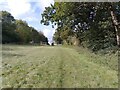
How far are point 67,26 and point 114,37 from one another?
25.2 feet

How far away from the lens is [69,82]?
9164mm

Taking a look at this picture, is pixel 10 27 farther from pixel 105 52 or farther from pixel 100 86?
pixel 100 86

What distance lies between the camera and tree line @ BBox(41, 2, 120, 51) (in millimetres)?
26375

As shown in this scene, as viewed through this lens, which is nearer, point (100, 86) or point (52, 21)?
point (100, 86)

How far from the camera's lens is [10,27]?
84812mm

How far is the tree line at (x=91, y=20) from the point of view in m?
26.4

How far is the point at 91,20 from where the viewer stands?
32.2 m

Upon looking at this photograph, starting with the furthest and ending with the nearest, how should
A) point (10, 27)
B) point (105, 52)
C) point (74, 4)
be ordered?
point (10, 27) → point (74, 4) → point (105, 52)

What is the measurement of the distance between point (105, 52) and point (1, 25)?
58242mm

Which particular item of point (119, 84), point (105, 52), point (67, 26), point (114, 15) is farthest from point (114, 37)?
point (119, 84)

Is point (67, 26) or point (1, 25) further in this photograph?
point (1, 25)

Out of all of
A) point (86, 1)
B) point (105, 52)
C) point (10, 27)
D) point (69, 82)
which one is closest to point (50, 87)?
point (69, 82)

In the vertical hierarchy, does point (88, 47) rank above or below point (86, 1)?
below

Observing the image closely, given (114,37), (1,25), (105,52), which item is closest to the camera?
(105,52)
